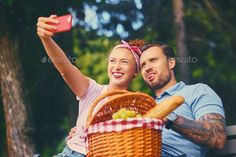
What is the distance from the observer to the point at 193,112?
153 inches

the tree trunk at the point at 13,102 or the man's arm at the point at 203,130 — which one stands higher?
the tree trunk at the point at 13,102

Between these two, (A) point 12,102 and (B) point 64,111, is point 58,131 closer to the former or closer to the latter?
(B) point 64,111

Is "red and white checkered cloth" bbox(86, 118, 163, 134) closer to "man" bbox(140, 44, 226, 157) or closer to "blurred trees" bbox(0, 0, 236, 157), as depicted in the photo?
"man" bbox(140, 44, 226, 157)

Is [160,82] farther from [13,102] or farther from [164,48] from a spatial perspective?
[13,102]

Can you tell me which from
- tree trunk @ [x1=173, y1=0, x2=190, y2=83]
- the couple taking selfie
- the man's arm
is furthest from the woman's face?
tree trunk @ [x1=173, y1=0, x2=190, y2=83]

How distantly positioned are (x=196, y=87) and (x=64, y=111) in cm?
546

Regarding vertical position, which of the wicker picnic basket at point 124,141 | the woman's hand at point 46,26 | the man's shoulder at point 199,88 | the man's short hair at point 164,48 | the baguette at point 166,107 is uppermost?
the man's short hair at point 164,48

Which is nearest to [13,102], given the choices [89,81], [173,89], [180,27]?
[89,81]

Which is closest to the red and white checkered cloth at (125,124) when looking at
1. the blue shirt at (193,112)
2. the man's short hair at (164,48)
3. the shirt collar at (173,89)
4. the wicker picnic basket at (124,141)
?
the wicker picnic basket at (124,141)

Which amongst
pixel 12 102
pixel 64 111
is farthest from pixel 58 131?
pixel 12 102

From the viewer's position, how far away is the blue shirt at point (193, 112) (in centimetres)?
372

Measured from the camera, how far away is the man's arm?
3.41 meters

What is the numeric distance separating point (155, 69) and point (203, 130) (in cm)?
88

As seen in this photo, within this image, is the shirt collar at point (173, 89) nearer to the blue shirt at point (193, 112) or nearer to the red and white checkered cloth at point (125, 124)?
the blue shirt at point (193, 112)
